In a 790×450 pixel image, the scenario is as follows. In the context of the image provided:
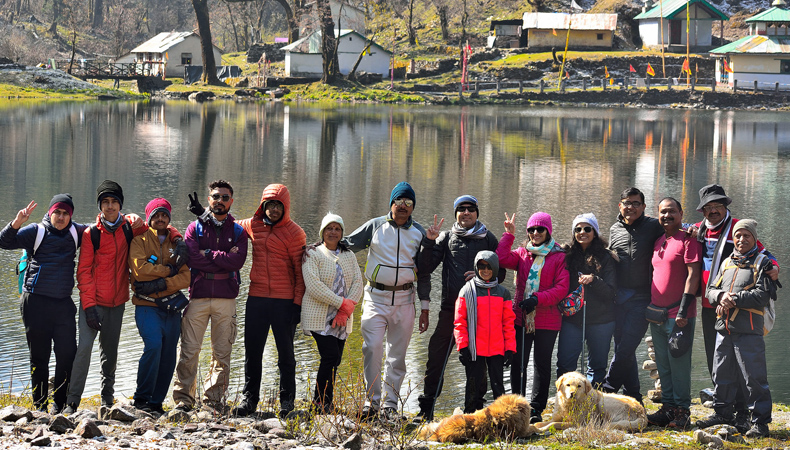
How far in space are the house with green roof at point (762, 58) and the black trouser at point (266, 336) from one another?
6960 centimetres

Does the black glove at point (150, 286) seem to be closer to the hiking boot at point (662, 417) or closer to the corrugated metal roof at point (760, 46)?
the hiking boot at point (662, 417)

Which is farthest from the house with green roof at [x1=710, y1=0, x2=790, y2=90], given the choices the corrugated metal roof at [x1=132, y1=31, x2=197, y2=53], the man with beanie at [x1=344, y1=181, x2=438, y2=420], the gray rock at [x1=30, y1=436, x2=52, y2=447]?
the gray rock at [x1=30, y1=436, x2=52, y2=447]

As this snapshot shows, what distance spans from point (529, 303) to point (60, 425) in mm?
3767

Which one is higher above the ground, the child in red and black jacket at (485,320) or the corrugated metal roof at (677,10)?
the corrugated metal roof at (677,10)

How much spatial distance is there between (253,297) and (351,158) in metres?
23.7

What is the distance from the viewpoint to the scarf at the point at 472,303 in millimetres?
7461

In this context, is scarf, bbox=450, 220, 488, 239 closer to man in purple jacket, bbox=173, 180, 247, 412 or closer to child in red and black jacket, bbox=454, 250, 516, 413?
child in red and black jacket, bbox=454, 250, 516, 413

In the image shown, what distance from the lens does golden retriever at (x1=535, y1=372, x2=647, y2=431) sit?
7277 mm

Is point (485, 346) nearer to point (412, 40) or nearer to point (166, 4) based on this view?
point (412, 40)

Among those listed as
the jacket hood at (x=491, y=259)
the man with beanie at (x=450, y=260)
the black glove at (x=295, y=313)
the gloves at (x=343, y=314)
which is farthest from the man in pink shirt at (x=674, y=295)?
the black glove at (x=295, y=313)

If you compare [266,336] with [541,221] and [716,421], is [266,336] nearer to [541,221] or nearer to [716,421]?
[541,221]

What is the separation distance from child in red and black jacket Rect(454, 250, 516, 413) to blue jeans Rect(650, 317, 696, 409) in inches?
56.7

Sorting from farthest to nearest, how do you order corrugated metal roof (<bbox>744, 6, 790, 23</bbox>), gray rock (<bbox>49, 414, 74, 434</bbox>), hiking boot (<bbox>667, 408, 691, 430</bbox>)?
corrugated metal roof (<bbox>744, 6, 790, 23</bbox>)
hiking boot (<bbox>667, 408, 691, 430</bbox>)
gray rock (<bbox>49, 414, 74, 434</bbox>)

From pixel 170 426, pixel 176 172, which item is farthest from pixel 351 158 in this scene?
pixel 170 426
